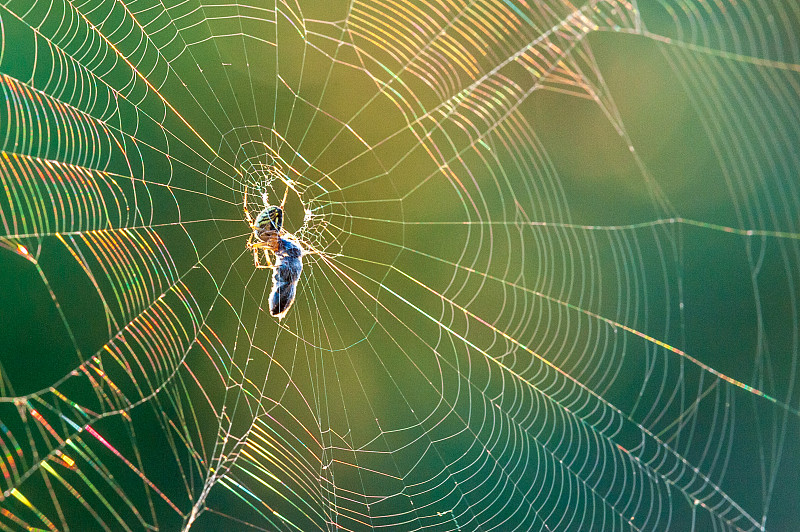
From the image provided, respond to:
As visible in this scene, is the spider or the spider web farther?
the spider web

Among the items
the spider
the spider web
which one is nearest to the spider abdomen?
the spider

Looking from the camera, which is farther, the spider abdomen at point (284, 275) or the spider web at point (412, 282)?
the spider web at point (412, 282)

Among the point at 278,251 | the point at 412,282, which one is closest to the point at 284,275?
the point at 278,251

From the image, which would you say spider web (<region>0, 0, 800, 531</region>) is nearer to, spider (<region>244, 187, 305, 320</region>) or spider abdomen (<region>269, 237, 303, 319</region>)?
spider (<region>244, 187, 305, 320</region>)

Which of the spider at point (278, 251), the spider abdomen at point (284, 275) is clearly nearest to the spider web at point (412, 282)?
the spider at point (278, 251)

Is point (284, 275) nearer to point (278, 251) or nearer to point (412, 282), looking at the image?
point (278, 251)

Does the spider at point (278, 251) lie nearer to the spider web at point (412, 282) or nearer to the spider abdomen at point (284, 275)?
the spider abdomen at point (284, 275)

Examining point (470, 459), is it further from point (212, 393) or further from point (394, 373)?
point (212, 393)
